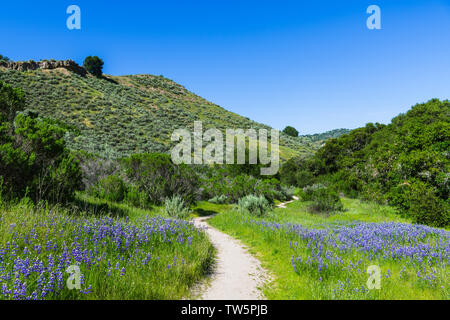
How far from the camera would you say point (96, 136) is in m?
33.6

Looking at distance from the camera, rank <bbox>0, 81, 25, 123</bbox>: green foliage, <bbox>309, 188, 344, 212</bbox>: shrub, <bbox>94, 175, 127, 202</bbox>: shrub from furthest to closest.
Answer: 1. <bbox>309, 188, 344, 212</bbox>: shrub
2. <bbox>0, 81, 25, 123</bbox>: green foliage
3. <bbox>94, 175, 127, 202</bbox>: shrub

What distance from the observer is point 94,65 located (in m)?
62.8

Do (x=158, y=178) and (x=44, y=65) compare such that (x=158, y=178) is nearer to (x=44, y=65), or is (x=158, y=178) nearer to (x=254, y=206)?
(x=254, y=206)

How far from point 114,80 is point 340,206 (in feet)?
224

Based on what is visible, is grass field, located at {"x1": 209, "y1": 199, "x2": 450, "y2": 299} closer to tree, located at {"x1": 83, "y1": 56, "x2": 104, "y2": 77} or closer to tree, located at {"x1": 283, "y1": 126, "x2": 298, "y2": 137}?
tree, located at {"x1": 83, "y1": 56, "x2": 104, "y2": 77}

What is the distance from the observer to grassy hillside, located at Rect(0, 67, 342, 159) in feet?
114

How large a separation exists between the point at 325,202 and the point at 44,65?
2512 inches

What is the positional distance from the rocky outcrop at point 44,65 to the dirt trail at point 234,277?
62.4m

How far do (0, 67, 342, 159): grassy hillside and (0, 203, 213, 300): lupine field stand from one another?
2093 centimetres

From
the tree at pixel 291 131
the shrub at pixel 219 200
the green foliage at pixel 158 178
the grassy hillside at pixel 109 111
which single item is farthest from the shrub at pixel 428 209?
the tree at pixel 291 131

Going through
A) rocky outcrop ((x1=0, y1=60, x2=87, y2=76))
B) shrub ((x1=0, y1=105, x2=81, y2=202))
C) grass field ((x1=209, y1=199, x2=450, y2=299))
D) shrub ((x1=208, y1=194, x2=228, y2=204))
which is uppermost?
rocky outcrop ((x1=0, y1=60, x2=87, y2=76))

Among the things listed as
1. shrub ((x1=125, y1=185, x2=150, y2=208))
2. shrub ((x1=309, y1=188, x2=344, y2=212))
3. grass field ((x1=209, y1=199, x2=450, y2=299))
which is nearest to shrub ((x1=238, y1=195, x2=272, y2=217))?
grass field ((x1=209, y1=199, x2=450, y2=299))
